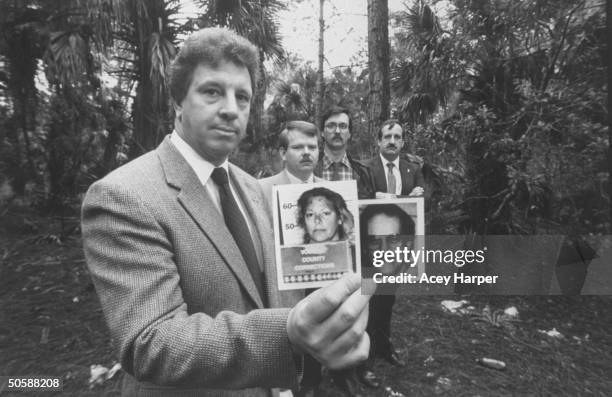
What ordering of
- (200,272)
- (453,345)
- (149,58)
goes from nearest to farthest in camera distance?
(200,272) → (453,345) → (149,58)

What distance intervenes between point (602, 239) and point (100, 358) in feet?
9.17

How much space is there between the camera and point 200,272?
630mm

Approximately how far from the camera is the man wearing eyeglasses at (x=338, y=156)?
151cm

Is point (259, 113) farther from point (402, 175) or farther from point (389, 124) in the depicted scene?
point (402, 175)

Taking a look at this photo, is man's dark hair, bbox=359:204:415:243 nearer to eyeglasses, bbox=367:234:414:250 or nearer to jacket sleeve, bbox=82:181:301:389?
eyeglasses, bbox=367:234:414:250

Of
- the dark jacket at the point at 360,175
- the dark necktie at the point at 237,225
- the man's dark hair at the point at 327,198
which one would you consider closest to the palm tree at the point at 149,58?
the dark jacket at the point at 360,175

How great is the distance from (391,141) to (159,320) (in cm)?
138

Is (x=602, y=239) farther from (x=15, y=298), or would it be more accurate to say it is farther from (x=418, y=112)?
(x=15, y=298)

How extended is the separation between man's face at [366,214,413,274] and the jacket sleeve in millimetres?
836

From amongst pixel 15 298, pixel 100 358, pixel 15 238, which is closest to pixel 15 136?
A: pixel 15 238

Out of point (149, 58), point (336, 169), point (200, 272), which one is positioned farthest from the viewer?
point (149, 58)

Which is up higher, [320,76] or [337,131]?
[320,76]

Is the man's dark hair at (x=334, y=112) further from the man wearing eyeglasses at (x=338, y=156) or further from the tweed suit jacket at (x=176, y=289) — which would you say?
the tweed suit jacket at (x=176, y=289)

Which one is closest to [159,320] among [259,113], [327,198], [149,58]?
[327,198]
